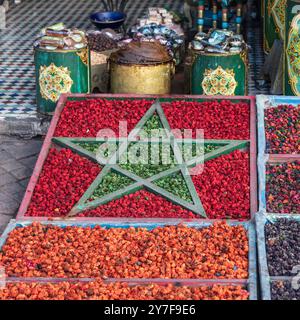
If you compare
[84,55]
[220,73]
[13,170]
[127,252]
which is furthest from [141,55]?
[127,252]

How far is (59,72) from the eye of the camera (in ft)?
23.9

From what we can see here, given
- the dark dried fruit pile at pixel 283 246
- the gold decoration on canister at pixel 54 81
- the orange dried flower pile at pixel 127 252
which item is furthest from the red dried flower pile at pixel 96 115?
the dark dried fruit pile at pixel 283 246

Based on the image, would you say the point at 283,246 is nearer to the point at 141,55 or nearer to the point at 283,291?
the point at 283,291

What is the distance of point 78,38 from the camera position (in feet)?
24.1

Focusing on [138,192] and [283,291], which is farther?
[138,192]

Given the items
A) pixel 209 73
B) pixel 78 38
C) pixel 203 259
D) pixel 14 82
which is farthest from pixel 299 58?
pixel 14 82

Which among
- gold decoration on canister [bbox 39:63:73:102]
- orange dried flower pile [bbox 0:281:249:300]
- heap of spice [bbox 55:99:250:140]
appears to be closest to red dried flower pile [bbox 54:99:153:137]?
heap of spice [bbox 55:99:250:140]

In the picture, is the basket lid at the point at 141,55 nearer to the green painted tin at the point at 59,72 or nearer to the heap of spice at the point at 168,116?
the green painted tin at the point at 59,72

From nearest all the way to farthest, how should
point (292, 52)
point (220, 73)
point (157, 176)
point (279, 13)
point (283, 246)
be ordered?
point (283, 246) < point (157, 176) < point (292, 52) < point (220, 73) < point (279, 13)

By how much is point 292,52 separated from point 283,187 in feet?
5.96

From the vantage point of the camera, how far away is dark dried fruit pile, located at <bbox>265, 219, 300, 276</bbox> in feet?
15.5

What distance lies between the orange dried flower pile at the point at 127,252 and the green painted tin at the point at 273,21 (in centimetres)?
361

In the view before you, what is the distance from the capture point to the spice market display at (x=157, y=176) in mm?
4750

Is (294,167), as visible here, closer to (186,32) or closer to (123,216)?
(123,216)
